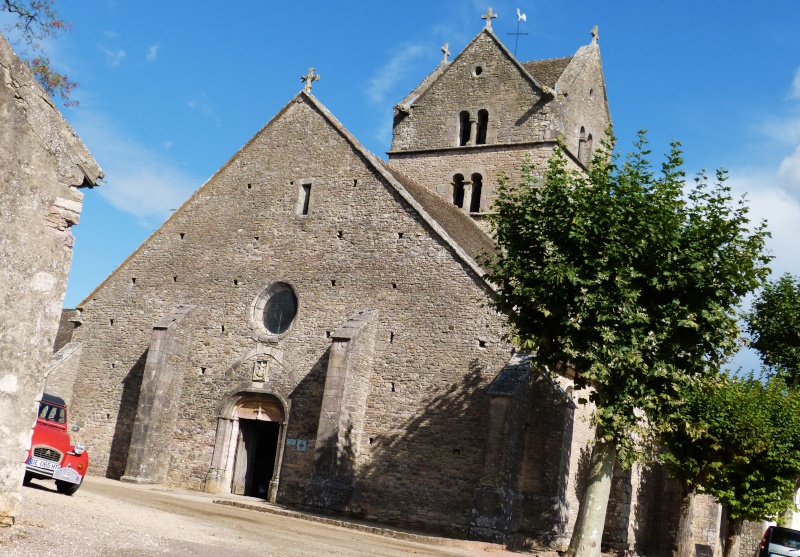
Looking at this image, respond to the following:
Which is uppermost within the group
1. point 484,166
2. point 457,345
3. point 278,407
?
point 484,166

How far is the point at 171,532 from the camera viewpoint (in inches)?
464

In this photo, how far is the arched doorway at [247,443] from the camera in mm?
22375

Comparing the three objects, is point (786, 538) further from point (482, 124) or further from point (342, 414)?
point (482, 124)

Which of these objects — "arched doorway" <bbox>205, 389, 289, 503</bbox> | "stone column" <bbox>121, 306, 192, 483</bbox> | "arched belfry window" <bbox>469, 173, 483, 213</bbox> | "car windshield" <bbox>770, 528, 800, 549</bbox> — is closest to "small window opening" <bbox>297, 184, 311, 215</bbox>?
"stone column" <bbox>121, 306, 192, 483</bbox>

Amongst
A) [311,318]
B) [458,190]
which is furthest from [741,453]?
[458,190]

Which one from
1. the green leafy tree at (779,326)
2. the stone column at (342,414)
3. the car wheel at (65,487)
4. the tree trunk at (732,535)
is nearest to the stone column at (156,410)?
the stone column at (342,414)

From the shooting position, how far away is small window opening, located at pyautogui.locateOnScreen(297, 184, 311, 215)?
23984 millimetres

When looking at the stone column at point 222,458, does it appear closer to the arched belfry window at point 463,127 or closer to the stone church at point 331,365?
the stone church at point 331,365

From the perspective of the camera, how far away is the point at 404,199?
22.3 m

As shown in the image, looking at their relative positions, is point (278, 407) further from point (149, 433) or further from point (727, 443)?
point (727, 443)

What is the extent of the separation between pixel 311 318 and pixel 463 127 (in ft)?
38.0

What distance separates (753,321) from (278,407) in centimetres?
2287

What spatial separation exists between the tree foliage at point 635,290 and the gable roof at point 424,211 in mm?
4042

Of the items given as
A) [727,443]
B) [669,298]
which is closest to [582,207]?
[669,298]
